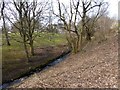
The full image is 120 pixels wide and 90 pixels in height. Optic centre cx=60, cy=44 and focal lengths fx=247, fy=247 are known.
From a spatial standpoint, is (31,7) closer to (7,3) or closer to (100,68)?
(7,3)

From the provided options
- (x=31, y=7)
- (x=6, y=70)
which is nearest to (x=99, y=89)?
(x=6, y=70)

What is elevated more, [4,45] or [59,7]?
[59,7]

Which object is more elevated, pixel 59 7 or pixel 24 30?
pixel 59 7

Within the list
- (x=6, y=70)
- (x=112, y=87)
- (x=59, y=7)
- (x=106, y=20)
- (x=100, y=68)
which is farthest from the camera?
(x=106, y=20)

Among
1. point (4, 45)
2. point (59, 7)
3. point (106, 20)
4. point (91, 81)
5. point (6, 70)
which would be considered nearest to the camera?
point (91, 81)

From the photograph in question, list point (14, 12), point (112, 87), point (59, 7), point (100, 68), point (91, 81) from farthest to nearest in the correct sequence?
1. point (14, 12)
2. point (59, 7)
3. point (100, 68)
4. point (91, 81)
5. point (112, 87)

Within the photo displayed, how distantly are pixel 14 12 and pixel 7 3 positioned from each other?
1840mm

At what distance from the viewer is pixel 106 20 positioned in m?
54.6

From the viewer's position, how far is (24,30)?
36.6 m

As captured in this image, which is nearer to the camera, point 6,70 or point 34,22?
point 6,70

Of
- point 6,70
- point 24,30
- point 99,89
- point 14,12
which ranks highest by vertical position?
point 14,12

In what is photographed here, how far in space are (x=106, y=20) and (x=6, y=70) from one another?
107 feet

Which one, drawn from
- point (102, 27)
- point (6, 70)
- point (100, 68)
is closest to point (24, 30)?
point (6, 70)

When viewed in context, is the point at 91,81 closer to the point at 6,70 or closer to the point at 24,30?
the point at 6,70
